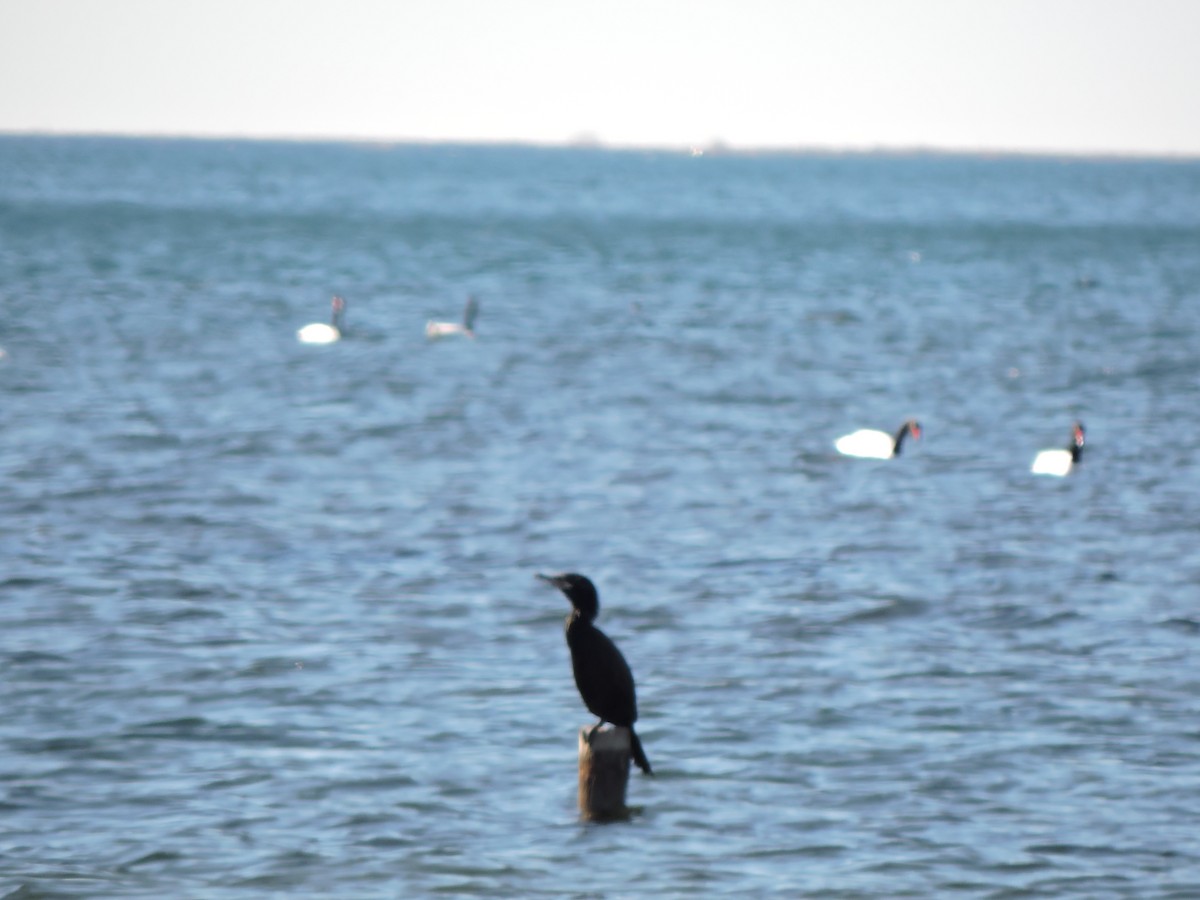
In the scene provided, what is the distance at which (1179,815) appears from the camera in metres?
10.4

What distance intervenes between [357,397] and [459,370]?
4783 millimetres

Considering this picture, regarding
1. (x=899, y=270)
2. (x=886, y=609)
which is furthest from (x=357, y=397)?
(x=899, y=270)

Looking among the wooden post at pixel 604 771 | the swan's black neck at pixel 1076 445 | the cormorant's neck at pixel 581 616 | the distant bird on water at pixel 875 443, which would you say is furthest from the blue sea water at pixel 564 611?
the cormorant's neck at pixel 581 616

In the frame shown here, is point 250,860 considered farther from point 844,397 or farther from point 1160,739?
point 844,397

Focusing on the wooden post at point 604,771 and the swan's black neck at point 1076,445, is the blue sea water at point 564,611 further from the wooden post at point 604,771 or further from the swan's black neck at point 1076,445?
the swan's black neck at point 1076,445

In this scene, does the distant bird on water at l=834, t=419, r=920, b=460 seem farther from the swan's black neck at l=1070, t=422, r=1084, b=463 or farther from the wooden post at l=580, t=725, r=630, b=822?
the wooden post at l=580, t=725, r=630, b=822

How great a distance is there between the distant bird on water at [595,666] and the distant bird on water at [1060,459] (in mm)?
13997

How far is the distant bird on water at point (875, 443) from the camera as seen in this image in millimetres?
24594

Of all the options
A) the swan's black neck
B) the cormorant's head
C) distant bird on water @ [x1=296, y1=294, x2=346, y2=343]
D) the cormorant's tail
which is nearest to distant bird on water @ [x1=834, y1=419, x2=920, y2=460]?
the swan's black neck

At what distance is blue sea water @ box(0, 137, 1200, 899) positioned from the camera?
9961mm

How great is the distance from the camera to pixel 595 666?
982 centimetres

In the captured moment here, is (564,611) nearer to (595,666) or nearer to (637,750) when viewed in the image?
(637,750)

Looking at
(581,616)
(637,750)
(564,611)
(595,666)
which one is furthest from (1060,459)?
(595,666)

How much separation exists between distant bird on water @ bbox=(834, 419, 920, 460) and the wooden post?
14.9 m
